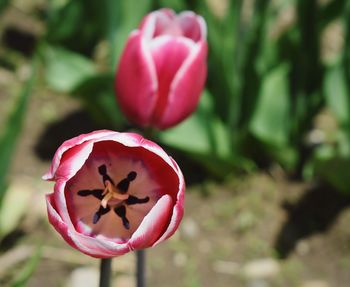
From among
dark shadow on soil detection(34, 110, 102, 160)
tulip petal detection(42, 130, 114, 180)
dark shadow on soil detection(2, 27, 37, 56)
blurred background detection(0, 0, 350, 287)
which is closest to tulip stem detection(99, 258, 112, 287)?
A: tulip petal detection(42, 130, 114, 180)

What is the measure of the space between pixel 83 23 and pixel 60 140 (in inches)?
13.2

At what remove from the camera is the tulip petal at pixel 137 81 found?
4.30ft

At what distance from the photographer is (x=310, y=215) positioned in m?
2.16

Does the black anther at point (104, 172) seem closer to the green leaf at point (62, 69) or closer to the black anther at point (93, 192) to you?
the black anther at point (93, 192)

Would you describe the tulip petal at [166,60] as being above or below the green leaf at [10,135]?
above

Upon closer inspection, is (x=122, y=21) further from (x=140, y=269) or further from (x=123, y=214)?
(x=123, y=214)

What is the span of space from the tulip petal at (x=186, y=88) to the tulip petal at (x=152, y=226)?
15.9 inches

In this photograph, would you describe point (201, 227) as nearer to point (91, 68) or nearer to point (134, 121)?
point (91, 68)

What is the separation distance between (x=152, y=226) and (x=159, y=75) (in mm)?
475

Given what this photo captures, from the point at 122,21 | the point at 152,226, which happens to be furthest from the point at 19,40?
the point at 152,226

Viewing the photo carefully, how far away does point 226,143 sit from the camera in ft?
6.97

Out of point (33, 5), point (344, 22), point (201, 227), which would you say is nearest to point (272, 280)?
point (201, 227)

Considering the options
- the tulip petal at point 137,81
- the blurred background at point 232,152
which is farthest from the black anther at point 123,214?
the blurred background at point 232,152

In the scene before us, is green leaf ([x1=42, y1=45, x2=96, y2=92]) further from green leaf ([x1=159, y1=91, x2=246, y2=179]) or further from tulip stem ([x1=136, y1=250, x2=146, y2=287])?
tulip stem ([x1=136, y1=250, x2=146, y2=287])
